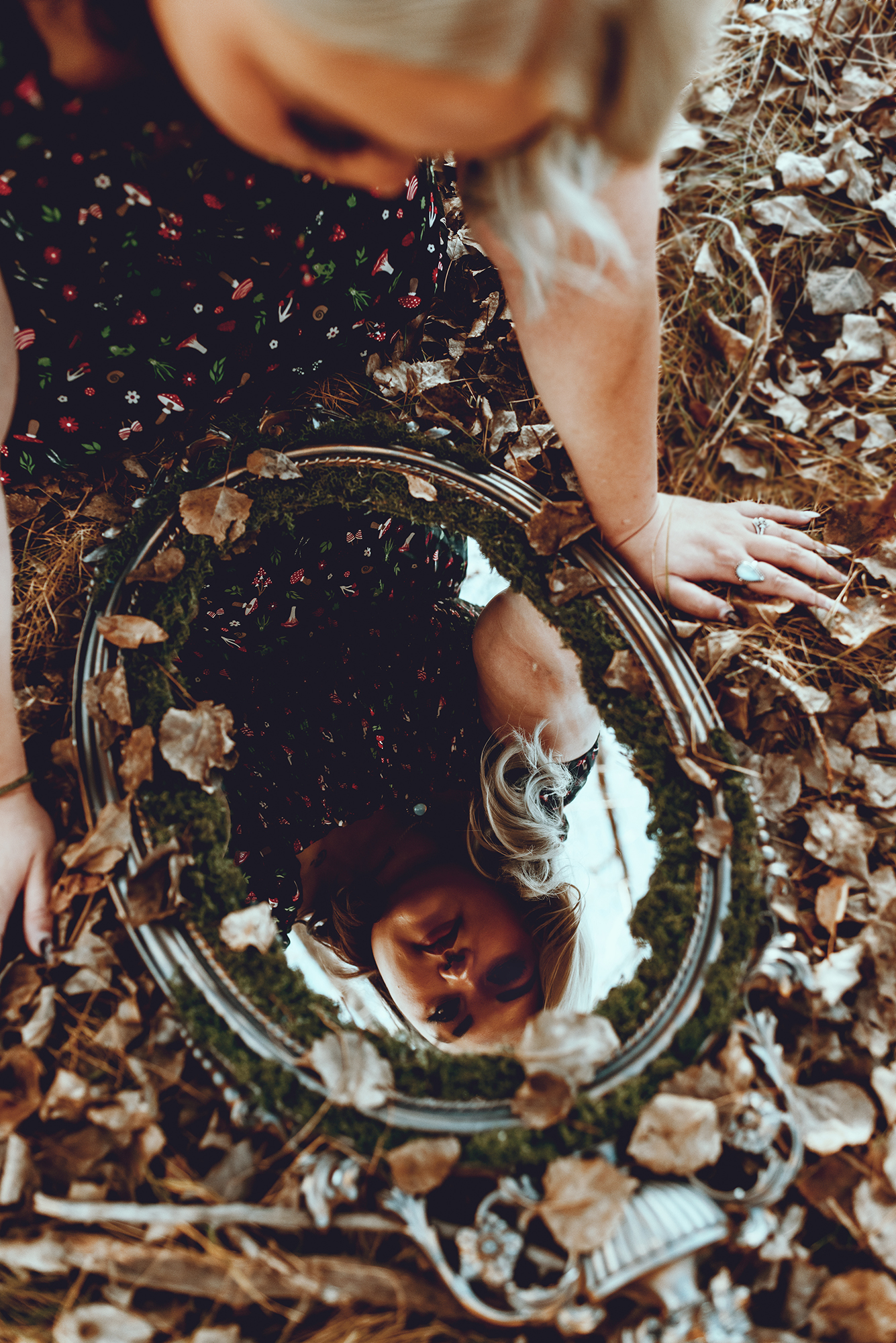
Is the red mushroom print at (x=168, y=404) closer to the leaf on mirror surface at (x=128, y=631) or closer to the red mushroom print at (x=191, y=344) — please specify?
the red mushroom print at (x=191, y=344)

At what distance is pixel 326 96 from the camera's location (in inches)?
18.1

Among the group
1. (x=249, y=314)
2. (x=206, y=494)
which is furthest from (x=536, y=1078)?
(x=249, y=314)

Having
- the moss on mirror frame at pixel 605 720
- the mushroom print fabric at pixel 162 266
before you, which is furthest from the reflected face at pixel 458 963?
the mushroom print fabric at pixel 162 266

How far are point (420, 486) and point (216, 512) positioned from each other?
24 centimetres

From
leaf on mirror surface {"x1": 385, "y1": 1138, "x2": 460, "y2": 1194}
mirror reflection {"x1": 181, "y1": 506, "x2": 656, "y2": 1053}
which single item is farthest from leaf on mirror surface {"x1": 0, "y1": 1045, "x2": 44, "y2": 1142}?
mirror reflection {"x1": 181, "y1": 506, "x2": 656, "y2": 1053}

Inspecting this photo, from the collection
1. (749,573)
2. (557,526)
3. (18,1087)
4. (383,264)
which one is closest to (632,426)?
(557,526)

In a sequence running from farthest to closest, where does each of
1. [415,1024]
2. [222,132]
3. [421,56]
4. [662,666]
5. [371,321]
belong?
[415,1024], [371,321], [662,666], [222,132], [421,56]

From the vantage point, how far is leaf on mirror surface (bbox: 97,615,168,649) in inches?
32.8

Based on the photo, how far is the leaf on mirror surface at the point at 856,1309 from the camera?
2.15 feet

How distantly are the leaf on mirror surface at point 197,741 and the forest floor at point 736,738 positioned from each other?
127 millimetres

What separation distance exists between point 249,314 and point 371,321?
0.65 ft

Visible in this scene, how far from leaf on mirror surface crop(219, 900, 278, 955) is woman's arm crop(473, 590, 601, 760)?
48 centimetres

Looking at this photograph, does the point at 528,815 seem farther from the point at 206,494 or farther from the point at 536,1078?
the point at 206,494

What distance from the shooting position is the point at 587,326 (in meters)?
0.76
